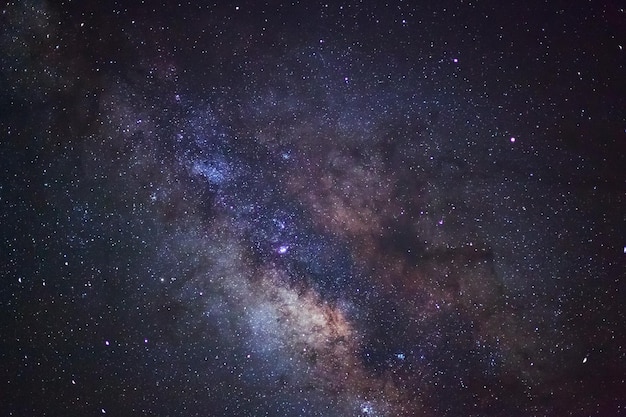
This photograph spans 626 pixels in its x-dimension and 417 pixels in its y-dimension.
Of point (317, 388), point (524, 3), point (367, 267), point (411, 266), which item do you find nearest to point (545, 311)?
point (411, 266)

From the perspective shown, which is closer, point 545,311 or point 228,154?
point 228,154

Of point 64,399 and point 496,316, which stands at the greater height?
point 496,316

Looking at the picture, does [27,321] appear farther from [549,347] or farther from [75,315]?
[549,347]

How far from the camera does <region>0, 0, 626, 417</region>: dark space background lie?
12.2ft

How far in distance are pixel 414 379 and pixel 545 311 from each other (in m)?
1.28

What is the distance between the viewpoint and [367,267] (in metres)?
3.87

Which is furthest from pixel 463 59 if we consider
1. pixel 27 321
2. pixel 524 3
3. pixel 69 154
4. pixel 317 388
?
pixel 27 321

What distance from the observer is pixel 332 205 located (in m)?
3.79

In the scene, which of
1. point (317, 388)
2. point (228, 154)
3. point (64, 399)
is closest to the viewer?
point (228, 154)

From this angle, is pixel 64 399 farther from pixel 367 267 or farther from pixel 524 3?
pixel 524 3

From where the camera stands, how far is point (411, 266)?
12.7ft

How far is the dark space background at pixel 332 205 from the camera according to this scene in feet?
12.2

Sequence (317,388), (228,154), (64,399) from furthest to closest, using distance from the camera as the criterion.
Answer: (64,399), (317,388), (228,154)

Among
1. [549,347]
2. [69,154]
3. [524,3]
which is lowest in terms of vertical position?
[549,347]
